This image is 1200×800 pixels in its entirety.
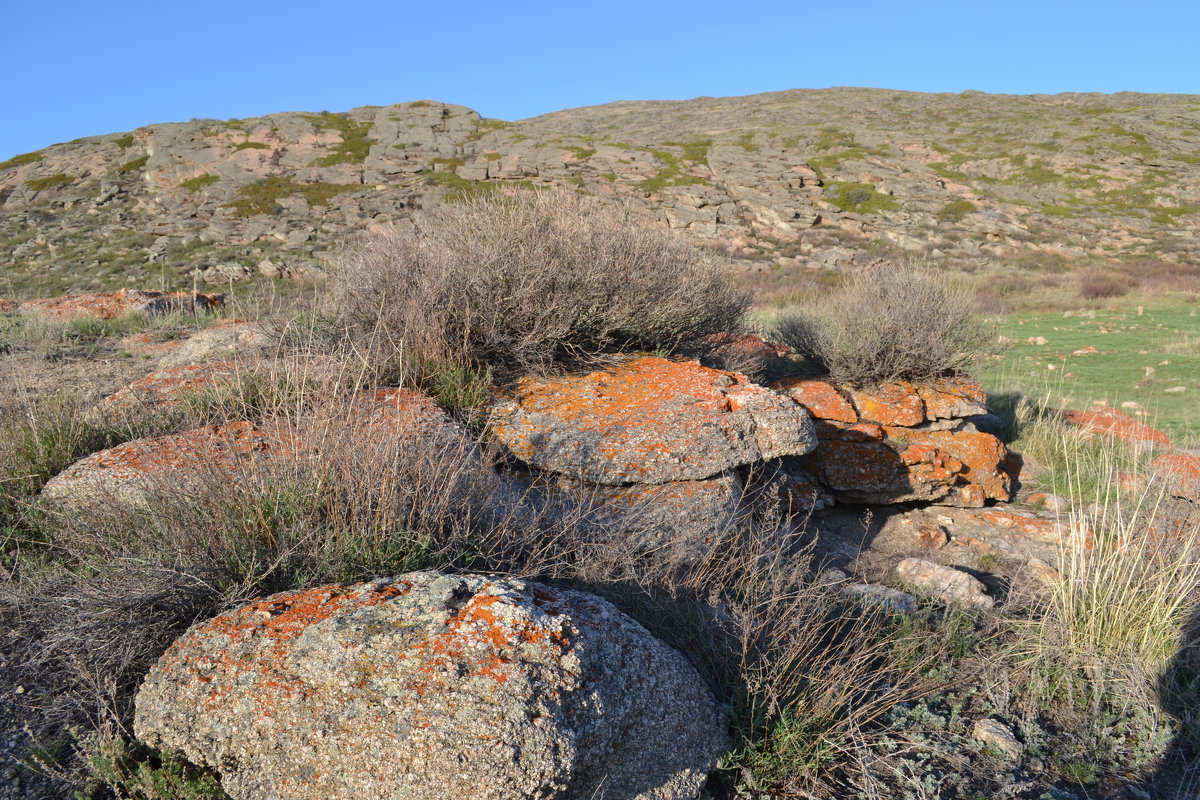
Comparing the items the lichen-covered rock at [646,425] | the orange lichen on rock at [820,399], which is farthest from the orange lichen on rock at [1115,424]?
the lichen-covered rock at [646,425]

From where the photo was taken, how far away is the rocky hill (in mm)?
29359

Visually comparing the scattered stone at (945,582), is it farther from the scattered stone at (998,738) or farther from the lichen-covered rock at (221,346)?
the lichen-covered rock at (221,346)

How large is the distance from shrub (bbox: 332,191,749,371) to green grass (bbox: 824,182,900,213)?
32.7 metres

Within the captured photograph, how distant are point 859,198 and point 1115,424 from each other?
31.8 metres

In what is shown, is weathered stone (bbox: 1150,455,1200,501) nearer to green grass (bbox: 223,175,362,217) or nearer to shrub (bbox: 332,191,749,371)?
shrub (bbox: 332,191,749,371)

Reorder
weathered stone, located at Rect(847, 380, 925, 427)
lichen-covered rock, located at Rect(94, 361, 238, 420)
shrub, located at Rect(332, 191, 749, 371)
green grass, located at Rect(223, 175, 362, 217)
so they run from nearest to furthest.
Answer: lichen-covered rock, located at Rect(94, 361, 238, 420), shrub, located at Rect(332, 191, 749, 371), weathered stone, located at Rect(847, 380, 925, 427), green grass, located at Rect(223, 175, 362, 217)

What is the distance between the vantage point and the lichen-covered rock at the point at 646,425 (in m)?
4.41

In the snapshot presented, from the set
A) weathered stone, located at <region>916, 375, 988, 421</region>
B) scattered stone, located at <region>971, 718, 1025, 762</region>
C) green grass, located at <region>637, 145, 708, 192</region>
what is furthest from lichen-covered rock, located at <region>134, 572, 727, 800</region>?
green grass, located at <region>637, 145, 708, 192</region>

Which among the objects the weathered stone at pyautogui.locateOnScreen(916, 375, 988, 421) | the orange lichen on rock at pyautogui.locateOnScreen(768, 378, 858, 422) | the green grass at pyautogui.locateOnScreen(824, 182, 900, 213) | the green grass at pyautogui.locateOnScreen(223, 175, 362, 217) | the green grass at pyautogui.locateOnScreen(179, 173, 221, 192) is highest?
the green grass at pyautogui.locateOnScreen(179, 173, 221, 192)

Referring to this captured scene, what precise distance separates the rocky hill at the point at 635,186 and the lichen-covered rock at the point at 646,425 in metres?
18.6

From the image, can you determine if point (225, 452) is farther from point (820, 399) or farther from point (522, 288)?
point (820, 399)

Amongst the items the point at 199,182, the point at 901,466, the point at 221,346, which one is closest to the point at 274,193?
the point at 199,182

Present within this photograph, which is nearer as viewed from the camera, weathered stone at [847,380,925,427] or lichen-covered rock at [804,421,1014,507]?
lichen-covered rock at [804,421,1014,507]

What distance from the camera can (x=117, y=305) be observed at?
8.44 m
